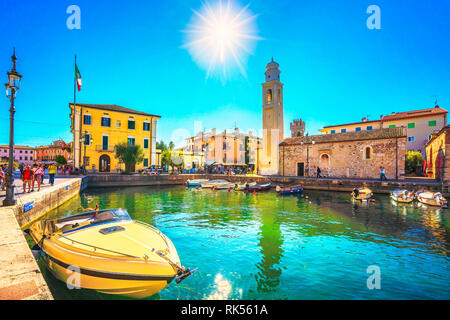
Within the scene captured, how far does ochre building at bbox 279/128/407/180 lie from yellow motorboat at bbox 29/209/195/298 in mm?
27821

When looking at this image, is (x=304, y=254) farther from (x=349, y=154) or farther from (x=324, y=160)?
(x=324, y=160)

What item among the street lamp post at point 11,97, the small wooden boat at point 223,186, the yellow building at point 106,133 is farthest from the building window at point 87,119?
the street lamp post at point 11,97

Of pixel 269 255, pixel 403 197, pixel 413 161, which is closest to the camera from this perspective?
pixel 269 255

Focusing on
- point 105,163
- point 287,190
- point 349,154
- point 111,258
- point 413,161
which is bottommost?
point 287,190

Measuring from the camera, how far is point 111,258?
14.2 ft

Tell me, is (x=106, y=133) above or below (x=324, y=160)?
above

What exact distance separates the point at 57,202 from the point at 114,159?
21.6 metres

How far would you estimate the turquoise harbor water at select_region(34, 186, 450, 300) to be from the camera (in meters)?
5.03

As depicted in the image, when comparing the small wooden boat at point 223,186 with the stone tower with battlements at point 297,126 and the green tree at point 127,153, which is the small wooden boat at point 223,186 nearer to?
the green tree at point 127,153

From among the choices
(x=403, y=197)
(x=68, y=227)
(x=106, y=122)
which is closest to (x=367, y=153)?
(x=403, y=197)

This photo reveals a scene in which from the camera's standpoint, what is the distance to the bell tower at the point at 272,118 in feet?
111

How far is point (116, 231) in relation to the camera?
5.41 m

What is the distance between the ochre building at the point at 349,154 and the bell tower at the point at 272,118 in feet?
4.11

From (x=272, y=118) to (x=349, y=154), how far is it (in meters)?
12.4
